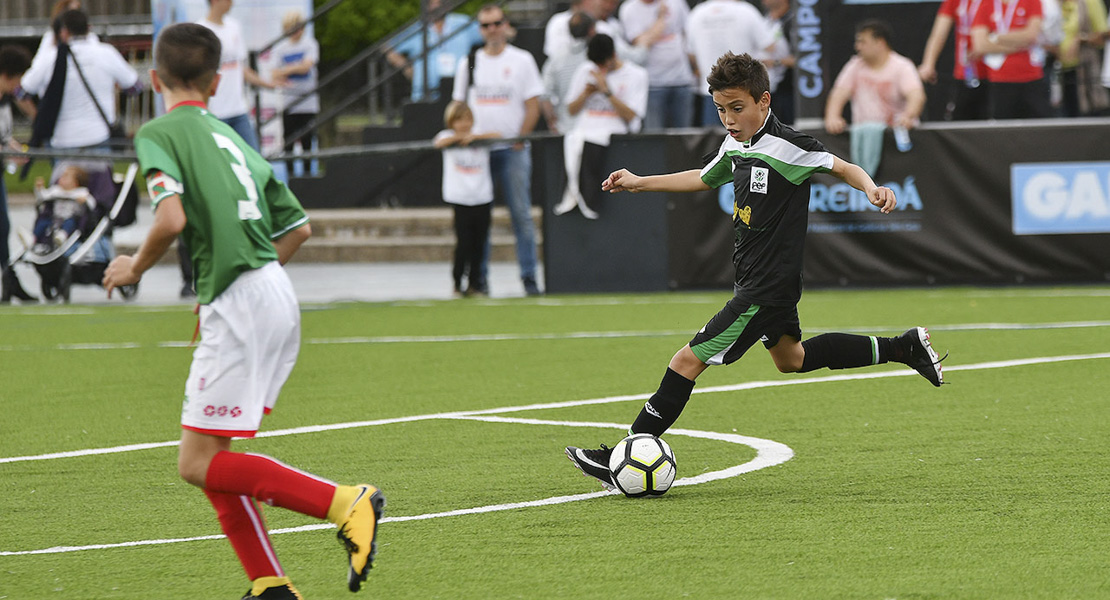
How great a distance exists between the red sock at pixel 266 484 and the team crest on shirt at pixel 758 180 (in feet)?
8.44

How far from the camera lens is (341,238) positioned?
2022 cm

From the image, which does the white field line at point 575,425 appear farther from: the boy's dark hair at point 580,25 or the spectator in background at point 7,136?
the spectator in background at point 7,136

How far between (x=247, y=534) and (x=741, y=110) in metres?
2.79

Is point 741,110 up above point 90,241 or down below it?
above

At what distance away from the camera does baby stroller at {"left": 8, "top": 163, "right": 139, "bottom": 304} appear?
14695 mm

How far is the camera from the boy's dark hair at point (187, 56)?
4.55m

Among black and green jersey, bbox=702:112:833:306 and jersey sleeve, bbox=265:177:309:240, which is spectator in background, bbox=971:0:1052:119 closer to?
black and green jersey, bbox=702:112:833:306

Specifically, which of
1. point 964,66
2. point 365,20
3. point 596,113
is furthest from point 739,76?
point 365,20

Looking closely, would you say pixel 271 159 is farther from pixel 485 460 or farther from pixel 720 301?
pixel 485 460

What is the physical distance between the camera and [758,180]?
6309 millimetres

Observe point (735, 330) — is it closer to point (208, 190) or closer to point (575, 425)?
point (575, 425)

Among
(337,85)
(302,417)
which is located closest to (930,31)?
(302,417)

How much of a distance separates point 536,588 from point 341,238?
15.9 meters

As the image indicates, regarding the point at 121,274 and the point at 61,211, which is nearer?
the point at 121,274
